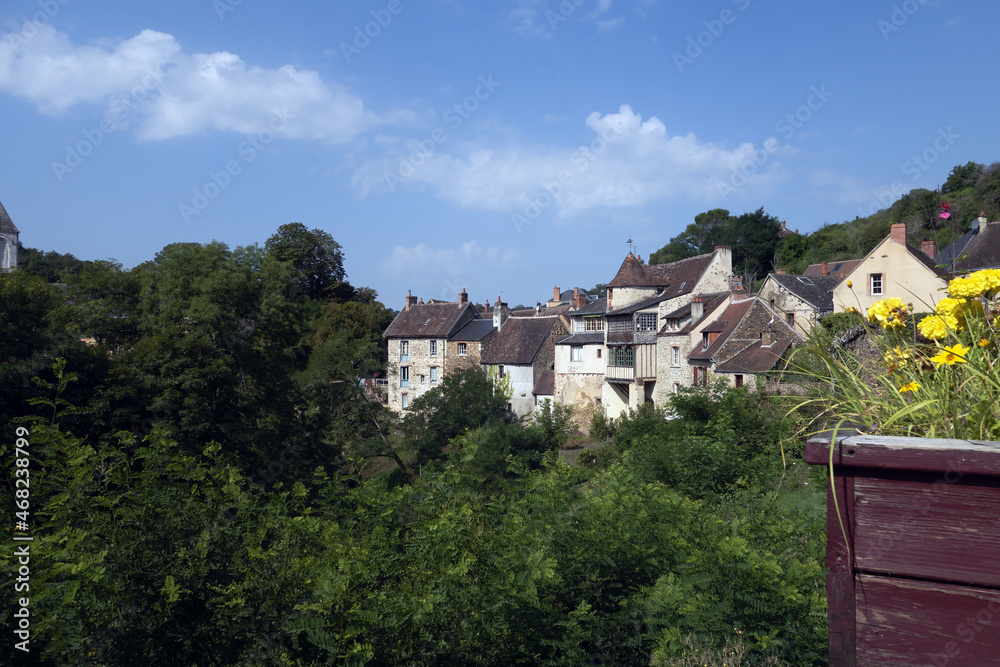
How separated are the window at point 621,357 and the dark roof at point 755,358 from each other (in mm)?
7891

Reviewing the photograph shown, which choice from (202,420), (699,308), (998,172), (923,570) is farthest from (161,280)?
(998,172)

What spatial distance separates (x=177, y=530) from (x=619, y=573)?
3.75m

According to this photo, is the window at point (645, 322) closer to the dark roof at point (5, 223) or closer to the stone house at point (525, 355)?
the stone house at point (525, 355)

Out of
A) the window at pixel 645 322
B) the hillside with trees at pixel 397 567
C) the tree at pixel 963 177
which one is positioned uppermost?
the tree at pixel 963 177

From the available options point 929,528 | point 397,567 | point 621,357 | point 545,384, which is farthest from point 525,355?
point 929,528

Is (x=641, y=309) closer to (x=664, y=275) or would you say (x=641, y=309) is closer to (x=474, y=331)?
(x=664, y=275)

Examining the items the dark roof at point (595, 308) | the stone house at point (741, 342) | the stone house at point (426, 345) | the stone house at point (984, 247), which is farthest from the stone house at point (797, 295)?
the stone house at point (426, 345)

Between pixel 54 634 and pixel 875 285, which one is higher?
pixel 875 285

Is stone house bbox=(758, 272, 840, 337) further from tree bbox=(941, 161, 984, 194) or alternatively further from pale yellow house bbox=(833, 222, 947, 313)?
tree bbox=(941, 161, 984, 194)

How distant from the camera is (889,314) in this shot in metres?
2.41

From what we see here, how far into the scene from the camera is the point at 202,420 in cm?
1709

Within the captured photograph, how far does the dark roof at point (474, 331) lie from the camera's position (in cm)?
4562

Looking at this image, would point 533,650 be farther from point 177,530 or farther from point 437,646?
point 177,530

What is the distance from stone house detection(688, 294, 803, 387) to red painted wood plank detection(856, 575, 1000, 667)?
23.5m
